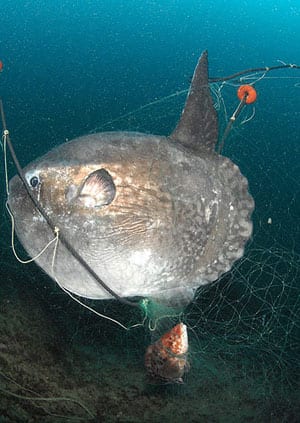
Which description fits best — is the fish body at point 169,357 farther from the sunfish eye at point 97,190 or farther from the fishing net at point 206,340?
the sunfish eye at point 97,190

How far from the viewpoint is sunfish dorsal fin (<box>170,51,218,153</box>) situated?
375 cm

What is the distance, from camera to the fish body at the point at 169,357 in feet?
10.8

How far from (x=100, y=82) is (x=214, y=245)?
75.1ft

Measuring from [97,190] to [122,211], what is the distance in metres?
0.29

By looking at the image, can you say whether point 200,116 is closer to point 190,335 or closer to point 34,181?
point 34,181

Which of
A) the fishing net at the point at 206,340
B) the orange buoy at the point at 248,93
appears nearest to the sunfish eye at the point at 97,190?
the fishing net at the point at 206,340

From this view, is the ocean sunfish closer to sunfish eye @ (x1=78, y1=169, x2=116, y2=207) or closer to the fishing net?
sunfish eye @ (x1=78, y1=169, x2=116, y2=207)

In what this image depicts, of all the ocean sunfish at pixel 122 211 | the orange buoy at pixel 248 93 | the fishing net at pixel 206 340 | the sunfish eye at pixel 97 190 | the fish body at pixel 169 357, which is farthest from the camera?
the orange buoy at pixel 248 93

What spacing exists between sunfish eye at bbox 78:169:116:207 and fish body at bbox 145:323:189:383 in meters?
1.47

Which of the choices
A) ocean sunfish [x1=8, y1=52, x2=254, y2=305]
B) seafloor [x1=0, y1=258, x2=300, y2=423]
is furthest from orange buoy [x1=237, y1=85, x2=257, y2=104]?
seafloor [x1=0, y1=258, x2=300, y2=423]

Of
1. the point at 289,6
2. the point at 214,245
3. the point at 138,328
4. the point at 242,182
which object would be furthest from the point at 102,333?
the point at 289,6

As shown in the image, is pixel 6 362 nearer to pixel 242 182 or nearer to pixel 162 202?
pixel 162 202

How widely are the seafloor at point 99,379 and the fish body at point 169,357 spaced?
261mm

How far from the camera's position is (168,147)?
331 centimetres
